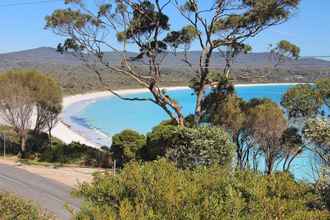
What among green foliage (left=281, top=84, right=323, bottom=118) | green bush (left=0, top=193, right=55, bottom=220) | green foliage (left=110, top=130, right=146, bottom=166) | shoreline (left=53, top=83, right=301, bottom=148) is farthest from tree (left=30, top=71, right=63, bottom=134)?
green bush (left=0, top=193, right=55, bottom=220)

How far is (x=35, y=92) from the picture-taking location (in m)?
32.6

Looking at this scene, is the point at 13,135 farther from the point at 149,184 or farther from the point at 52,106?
the point at 149,184

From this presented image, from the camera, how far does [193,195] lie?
598cm

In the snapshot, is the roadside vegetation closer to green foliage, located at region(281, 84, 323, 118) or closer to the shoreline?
green foliage, located at region(281, 84, 323, 118)

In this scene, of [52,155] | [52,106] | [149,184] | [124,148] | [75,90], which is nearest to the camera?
[149,184]

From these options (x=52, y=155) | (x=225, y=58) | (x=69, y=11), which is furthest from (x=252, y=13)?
(x=52, y=155)

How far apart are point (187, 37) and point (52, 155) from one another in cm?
1158

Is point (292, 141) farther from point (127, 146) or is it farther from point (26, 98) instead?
point (26, 98)

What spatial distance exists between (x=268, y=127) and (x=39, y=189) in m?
10.0

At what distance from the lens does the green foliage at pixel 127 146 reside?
27.1 meters

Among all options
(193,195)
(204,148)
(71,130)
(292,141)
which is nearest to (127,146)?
(204,148)

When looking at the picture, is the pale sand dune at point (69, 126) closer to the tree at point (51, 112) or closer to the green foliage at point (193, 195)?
the tree at point (51, 112)

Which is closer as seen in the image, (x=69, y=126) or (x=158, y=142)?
(x=158, y=142)

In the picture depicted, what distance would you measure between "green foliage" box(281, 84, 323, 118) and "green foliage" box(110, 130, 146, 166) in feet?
27.7
